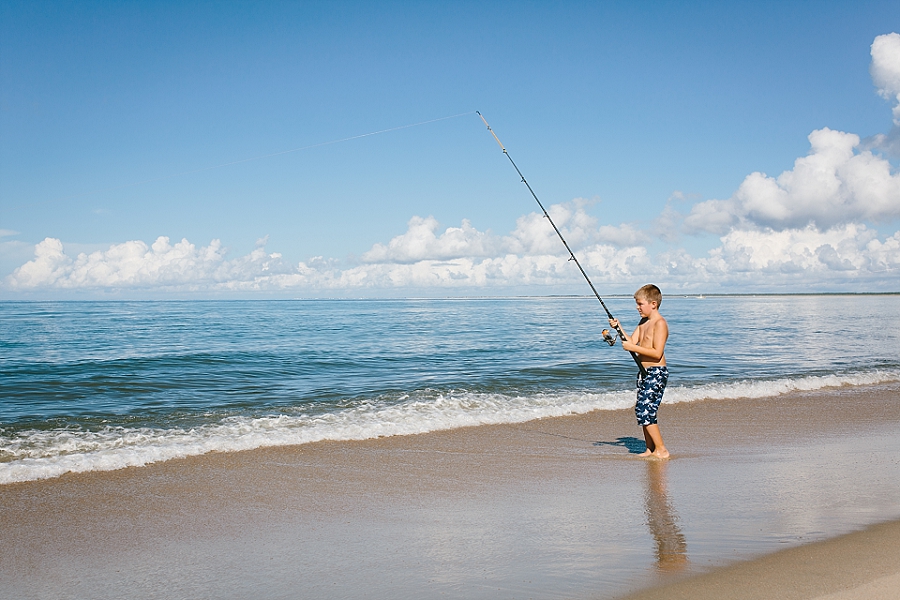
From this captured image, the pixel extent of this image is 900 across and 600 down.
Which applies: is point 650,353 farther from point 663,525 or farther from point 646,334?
point 663,525

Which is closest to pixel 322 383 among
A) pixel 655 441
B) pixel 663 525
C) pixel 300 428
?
pixel 300 428

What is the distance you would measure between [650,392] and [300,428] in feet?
15.0

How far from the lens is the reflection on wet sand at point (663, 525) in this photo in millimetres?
3707

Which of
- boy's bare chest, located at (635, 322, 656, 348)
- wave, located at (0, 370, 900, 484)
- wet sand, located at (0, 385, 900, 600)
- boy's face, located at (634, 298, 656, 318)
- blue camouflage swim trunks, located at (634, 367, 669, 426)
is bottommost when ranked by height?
wave, located at (0, 370, 900, 484)

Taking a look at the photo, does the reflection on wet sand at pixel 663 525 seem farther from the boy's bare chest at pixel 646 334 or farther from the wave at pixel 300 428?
the wave at pixel 300 428

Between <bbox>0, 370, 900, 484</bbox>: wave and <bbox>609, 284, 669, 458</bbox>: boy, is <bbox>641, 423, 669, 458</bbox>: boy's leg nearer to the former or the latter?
<bbox>609, 284, 669, 458</bbox>: boy

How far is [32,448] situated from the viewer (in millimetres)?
7418

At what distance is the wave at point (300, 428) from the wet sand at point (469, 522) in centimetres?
36

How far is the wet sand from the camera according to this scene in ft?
11.5

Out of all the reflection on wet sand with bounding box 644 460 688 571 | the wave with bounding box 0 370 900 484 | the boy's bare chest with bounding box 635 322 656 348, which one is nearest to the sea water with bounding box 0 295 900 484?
the wave with bounding box 0 370 900 484

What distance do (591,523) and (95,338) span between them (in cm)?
2512

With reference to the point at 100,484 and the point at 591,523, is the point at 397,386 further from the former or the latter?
the point at 591,523

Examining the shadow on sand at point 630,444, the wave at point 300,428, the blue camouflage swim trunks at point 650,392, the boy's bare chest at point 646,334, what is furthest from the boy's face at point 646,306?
the wave at point 300,428

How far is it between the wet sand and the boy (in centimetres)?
43
